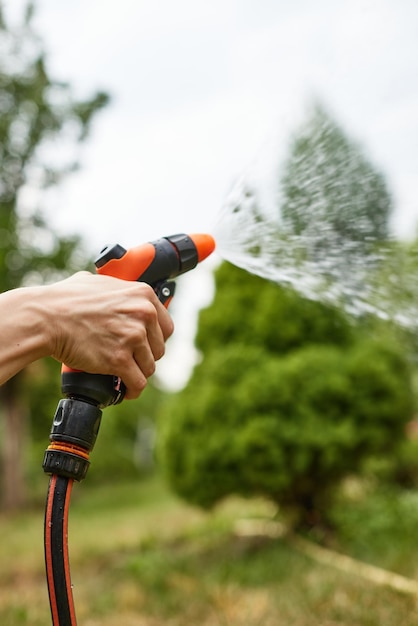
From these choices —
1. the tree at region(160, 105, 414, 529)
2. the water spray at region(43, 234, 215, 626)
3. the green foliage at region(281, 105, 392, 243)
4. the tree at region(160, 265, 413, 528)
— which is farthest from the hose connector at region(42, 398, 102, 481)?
the tree at region(160, 265, 413, 528)

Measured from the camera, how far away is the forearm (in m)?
0.89

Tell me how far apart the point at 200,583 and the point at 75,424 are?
7.54 ft

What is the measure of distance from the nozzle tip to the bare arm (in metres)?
0.22

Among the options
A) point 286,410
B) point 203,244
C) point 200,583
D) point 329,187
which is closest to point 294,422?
point 286,410

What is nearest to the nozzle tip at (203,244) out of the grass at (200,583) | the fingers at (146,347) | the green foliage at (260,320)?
the fingers at (146,347)

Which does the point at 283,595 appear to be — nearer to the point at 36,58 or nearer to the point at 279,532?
the point at 279,532

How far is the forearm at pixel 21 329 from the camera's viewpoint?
2.92ft

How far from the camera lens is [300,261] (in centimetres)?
158

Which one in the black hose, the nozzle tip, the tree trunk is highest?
the nozzle tip

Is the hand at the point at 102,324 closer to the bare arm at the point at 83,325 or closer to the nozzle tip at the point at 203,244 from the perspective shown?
the bare arm at the point at 83,325

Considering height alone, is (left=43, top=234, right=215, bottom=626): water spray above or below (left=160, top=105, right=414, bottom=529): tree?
above

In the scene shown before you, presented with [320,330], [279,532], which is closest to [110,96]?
[320,330]

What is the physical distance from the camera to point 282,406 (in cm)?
398

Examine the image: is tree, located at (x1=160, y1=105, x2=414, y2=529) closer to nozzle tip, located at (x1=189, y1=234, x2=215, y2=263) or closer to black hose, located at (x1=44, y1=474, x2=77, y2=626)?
nozzle tip, located at (x1=189, y1=234, x2=215, y2=263)
